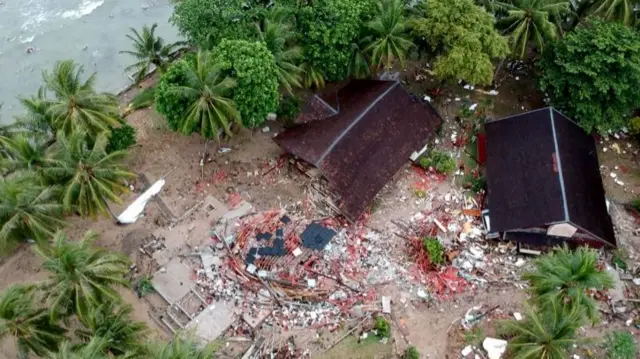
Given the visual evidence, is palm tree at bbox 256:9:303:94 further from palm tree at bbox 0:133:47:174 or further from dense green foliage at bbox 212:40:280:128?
palm tree at bbox 0:133:47:174

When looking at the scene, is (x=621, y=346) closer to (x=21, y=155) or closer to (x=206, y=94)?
(x=206, y=94)

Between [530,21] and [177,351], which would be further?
[530,21]

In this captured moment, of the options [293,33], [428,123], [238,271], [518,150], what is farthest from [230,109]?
[518,150]

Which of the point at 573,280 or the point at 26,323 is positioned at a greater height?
the point at 26,323

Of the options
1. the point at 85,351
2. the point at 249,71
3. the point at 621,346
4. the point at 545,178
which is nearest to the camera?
the point at 85,351

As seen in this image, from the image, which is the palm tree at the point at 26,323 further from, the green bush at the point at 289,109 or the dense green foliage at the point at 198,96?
the green bush at the point at 289,109

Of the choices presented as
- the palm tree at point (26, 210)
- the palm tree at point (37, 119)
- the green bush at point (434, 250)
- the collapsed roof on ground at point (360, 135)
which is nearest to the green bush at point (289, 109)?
the collapsed roof on ground at point (360, 135)

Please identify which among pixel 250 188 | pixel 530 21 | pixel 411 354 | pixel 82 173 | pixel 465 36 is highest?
pixel 82 173

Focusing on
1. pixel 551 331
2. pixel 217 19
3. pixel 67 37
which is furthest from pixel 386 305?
pixel 67 37

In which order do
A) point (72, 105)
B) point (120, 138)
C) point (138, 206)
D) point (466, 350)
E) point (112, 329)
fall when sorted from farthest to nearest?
1. point (120, 138)
2. point (138, 206)
3. point (72, 105)
4. point (466, 350)
5. point (112, 329)
